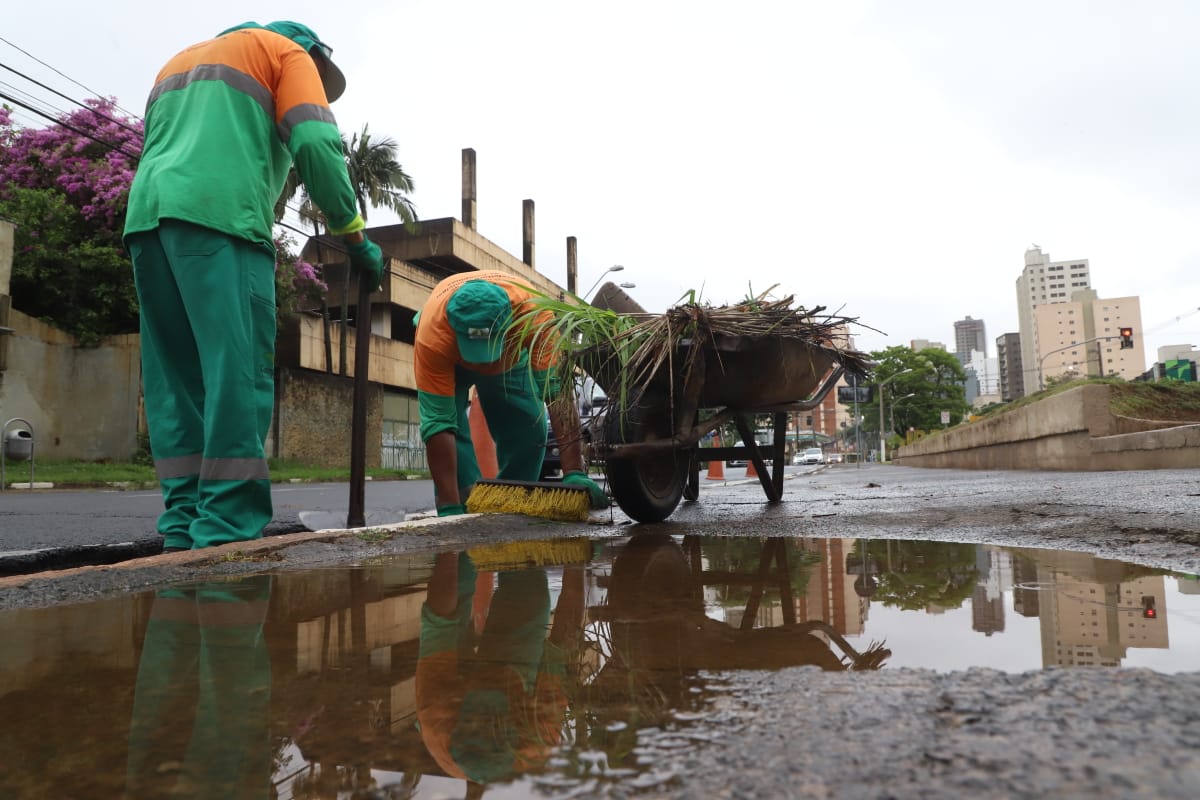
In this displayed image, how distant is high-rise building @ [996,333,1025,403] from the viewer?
97.8 metres

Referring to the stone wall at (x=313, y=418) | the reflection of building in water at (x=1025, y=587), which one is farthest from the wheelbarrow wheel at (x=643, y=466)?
the stone wall at (x=313, y=418)

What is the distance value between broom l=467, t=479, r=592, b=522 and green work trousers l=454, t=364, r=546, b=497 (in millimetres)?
648

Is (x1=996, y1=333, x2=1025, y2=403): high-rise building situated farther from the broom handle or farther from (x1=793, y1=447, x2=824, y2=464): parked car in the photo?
the broom handle

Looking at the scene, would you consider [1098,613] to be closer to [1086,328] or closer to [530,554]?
[530,554]

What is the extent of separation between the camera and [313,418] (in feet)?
74.7

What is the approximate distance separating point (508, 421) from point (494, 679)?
377 centimetres

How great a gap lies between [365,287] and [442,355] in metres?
0.60

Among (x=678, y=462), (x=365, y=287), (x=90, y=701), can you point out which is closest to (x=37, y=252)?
(x=365, y=287)

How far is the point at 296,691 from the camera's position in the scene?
1.05m

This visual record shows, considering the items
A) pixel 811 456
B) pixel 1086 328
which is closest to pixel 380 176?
pixel 811 456

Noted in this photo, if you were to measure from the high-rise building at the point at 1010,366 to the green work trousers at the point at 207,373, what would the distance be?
103463 millimetres

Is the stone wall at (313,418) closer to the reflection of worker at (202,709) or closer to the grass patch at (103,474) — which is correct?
the grass patch at (103,474)

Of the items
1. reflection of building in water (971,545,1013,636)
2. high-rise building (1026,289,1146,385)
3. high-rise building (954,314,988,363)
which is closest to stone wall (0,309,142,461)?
reflection of building in water (971,545,1013,636)

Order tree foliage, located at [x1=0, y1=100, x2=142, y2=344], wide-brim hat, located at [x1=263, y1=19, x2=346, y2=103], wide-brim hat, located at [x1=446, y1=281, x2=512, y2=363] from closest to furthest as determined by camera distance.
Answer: wide-brim hat, located at [x1=263, y1=19, x2=346, y2=103] < wide-brim hat, located at [x1=446, y1=281, x2=512, y2=363] < tree foliage, located at [x1=0, y1=100, x2=142, y2=344]
